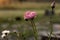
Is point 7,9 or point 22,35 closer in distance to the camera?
point 22,35

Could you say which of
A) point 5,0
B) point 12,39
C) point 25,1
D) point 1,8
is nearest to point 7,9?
point 1,8

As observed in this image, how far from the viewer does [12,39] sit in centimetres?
376

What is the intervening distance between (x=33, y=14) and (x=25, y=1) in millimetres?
19437

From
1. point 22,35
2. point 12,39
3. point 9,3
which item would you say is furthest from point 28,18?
point 9,3

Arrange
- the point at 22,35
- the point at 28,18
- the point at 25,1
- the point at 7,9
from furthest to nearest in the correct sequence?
the point at 25,1, the point at 7,9, the point at 22,35, the point at 28,18

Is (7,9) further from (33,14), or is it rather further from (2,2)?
(33,14)

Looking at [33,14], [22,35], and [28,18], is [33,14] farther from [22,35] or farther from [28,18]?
[22,35]

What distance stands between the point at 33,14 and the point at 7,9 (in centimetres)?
1594

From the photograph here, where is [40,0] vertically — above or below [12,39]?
below

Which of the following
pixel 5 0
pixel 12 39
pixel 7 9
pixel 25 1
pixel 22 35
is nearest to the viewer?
→ pixel 22 35

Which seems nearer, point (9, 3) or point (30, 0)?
point (9, 3)

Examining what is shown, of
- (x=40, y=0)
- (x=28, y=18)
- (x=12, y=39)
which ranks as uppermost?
(x=28, y=18)

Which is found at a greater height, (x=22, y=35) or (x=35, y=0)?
(x=22, y=35)

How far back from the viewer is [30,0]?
22312mm
